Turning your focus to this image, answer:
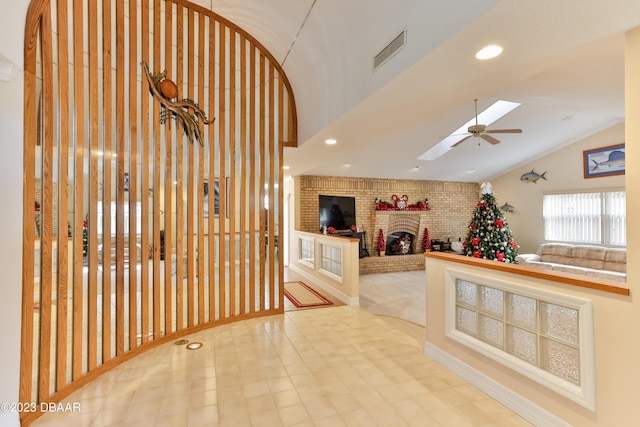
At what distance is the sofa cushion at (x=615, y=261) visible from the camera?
4895 mm

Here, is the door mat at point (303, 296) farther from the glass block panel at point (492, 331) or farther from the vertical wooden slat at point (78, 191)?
the vertical wooden slat at point (78, 191)

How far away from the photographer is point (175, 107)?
310cm

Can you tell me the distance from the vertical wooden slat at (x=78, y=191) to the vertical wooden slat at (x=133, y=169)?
18.0 inches

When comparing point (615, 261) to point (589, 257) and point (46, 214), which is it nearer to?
point (589, 257)

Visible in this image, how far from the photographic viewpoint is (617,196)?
643 centimetres

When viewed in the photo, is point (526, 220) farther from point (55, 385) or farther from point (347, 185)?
point (55, 385)

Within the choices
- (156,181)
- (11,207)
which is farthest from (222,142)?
(11,207)

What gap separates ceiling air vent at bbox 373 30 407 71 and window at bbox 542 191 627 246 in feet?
22.1

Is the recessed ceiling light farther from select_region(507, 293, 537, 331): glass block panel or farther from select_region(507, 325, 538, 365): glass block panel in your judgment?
select_region(507, 325, 538, 365): glass block panel

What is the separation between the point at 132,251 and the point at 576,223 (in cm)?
906

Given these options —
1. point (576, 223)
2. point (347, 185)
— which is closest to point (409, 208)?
point (347, 185)

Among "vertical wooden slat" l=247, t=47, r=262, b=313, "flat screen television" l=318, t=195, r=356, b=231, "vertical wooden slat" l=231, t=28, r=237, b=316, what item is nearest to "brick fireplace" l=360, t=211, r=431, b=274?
"flat screen television" l=318, t=195, r=356, b=231

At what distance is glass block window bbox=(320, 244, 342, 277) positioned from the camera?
4926mm

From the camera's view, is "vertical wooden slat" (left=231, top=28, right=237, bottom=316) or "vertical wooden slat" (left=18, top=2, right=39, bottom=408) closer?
"vertical wooden slat" (left=18, top=2, right=39, bottom=408)
